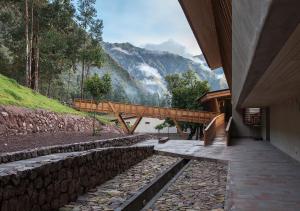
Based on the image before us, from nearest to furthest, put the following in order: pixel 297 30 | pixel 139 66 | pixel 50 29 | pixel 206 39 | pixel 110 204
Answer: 1. pixel 297 30
2. pixel 110 204
3. pixel 206 39
4. pixel 50 29
5. pixel 139 66

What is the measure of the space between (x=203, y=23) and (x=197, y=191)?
434 centimetres

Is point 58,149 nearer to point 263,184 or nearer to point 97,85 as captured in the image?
point 263,184

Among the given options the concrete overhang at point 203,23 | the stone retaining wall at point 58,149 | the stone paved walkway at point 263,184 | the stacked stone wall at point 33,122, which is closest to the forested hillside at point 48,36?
the stacked stone wall at point 33,122

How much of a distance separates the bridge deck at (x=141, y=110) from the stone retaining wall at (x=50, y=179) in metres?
20.0

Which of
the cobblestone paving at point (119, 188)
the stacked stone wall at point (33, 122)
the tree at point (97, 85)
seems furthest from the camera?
the tree at point (97, 85)

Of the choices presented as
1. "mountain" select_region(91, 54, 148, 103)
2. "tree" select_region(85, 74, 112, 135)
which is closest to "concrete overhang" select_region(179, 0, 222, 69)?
"tree" select_region(85, 74, 112, 135)

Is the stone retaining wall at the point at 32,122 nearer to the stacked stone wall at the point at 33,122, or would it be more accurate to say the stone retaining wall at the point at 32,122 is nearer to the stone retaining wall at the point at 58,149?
the stacked stone wall at the point at 33,122

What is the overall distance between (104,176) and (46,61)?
2899cm

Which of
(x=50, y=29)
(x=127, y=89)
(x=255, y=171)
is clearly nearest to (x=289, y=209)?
(x=255, y=171)

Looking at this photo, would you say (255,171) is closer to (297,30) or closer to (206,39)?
(206,39)

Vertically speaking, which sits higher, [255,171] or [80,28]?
[80,28]

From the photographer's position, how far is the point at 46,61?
1437 inches

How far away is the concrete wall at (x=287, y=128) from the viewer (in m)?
11.9

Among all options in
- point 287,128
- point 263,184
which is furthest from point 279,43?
point 287,128
